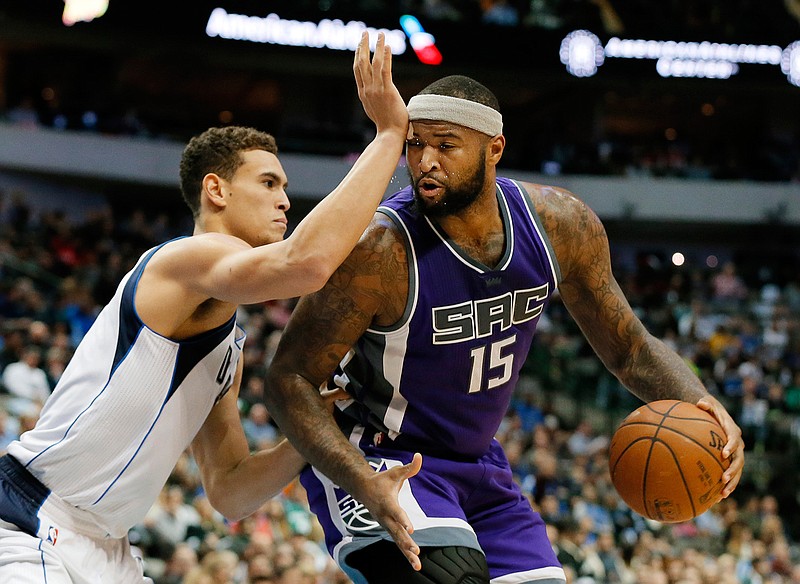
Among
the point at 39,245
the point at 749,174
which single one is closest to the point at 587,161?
the point at 749,174

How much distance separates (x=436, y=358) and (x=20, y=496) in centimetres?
145

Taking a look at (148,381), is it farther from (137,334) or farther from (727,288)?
(727,288)

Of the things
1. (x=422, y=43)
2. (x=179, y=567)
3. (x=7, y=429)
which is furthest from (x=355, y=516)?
(x=422, y=43)

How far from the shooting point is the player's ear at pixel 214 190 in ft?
11.7

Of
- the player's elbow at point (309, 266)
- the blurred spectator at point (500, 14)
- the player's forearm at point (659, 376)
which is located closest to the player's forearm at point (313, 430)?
the player's elbow at point (309, 266)

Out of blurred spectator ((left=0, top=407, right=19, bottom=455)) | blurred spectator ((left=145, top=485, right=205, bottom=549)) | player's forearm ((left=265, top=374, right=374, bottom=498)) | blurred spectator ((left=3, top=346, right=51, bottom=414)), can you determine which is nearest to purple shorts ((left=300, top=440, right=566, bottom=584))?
player's forearm ((left=265, top=374, right=374, bottom=498))

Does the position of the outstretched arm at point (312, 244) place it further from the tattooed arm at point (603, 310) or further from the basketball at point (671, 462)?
the basketball at point (671, 462)

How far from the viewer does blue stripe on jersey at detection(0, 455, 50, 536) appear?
3.15m

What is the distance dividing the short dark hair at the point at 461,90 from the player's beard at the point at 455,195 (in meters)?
0.22

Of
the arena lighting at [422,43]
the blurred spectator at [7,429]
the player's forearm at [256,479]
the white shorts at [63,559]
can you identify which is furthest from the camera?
the arena lighting at [422,43]

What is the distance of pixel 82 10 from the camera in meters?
18.6

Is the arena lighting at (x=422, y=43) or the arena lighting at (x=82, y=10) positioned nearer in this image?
the arena lighting at (x=82, y=10)

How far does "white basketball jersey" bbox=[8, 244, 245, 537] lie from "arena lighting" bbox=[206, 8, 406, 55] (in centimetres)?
1666

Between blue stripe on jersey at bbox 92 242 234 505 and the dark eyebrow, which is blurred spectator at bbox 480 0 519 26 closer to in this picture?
the dark eyebrow
